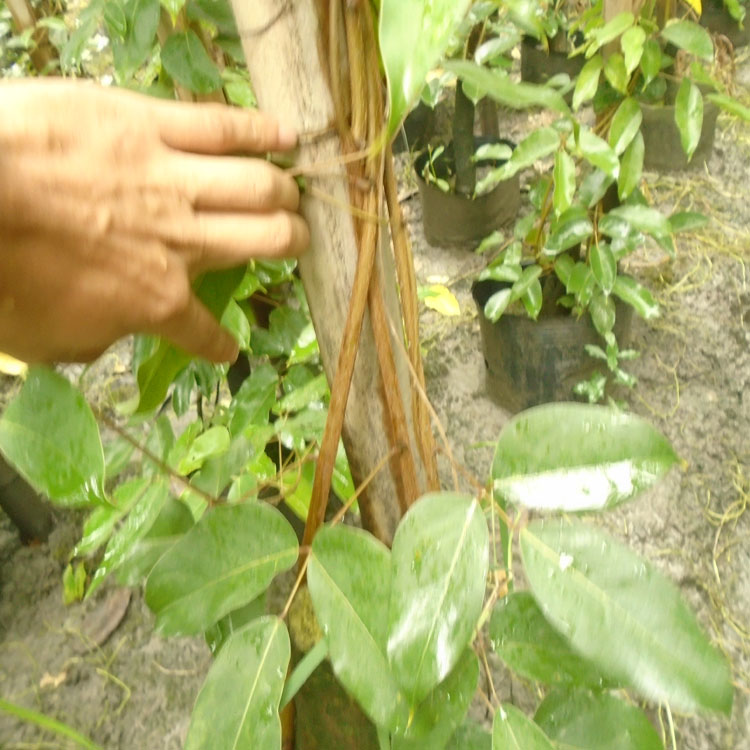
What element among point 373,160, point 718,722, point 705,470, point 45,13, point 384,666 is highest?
point 45,13

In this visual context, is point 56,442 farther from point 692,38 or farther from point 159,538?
point 692,38

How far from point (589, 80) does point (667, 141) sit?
1121mm

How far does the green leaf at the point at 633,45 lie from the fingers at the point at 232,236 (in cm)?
72

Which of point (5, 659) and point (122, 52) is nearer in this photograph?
point (122, 52)

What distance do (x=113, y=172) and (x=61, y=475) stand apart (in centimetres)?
17

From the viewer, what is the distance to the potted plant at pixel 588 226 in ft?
2.97

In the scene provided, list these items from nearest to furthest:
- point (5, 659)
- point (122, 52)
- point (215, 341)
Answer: point (215, 341), point (122, 52), point (5, 659)

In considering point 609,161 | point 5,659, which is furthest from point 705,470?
point 5,659

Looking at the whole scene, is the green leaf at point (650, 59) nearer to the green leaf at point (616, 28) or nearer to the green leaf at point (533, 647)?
the green leaf at point (616, 28)

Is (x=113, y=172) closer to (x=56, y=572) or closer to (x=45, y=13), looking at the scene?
(x=56, y=572)

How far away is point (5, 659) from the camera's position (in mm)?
1193

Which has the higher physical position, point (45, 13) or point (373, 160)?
point (45, 13)

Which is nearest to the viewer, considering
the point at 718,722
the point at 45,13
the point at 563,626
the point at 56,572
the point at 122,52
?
the point at 563,626

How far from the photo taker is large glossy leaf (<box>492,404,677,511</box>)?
0.34m
